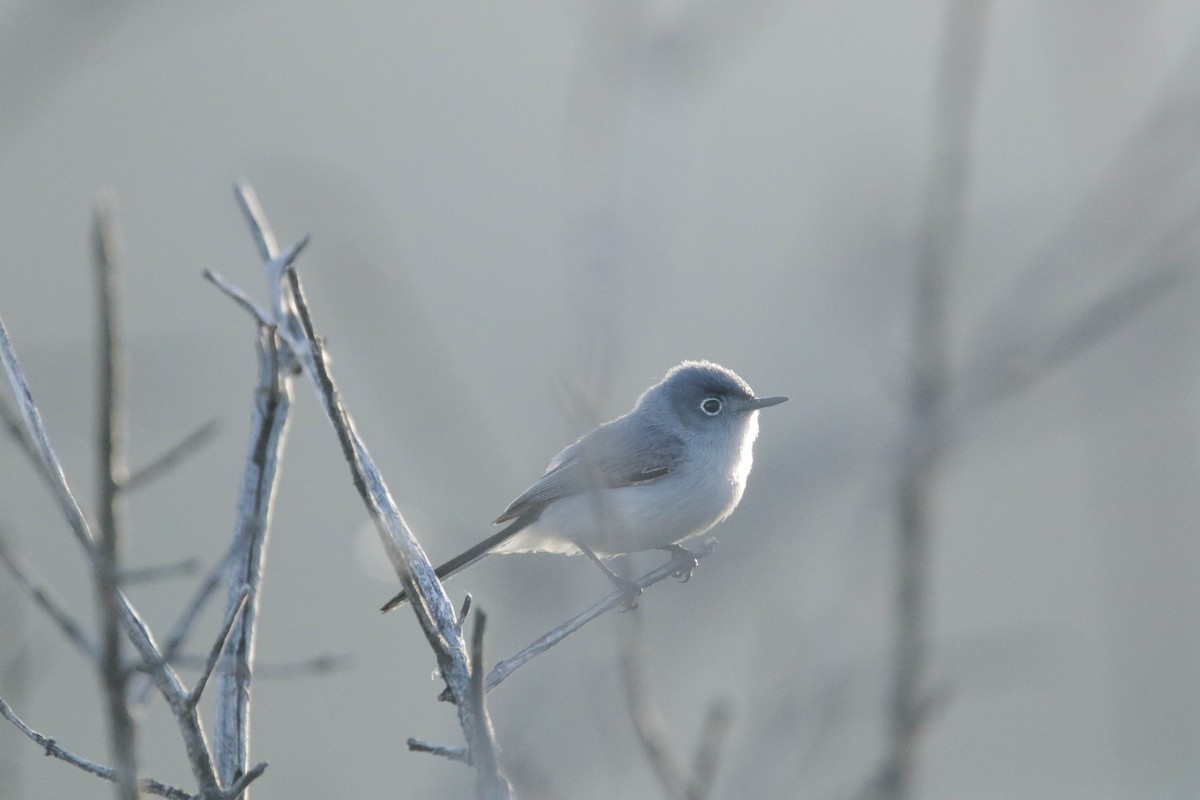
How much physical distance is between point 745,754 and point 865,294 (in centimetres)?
82

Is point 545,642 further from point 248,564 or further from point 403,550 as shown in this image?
point 248,564

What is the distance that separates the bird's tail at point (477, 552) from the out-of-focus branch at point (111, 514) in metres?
2.00

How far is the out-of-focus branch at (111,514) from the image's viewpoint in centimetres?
101

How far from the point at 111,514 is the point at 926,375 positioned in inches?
38.9

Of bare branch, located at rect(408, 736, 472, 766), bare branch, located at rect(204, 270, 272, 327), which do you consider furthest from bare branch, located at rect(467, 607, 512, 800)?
bare branch, located at rect(204, 270, 272, 327)

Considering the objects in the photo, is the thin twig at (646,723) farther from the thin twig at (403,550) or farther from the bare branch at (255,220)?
the bare branch at (255,220)

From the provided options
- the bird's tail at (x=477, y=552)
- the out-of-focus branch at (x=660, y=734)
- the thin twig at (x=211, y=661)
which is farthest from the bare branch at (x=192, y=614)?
the bird's tail at (x=477, y=552)

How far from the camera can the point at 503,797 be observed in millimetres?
1429

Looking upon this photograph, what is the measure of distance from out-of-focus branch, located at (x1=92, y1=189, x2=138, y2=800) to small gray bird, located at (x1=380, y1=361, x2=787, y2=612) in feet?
9.40

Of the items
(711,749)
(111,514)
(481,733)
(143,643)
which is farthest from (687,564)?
A: (111,514)

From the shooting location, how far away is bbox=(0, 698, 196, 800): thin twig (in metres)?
1.65

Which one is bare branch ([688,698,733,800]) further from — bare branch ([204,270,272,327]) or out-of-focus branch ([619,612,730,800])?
bare branch ([204,270,272,327])

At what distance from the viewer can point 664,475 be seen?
14.3ft

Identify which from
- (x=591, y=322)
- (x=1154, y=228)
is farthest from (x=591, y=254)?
(x=1154, y=228)
